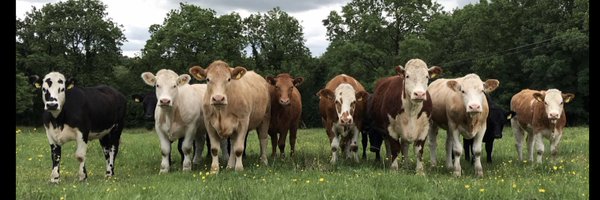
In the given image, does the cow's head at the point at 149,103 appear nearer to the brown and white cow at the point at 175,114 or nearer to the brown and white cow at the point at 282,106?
the brown and white cow at the point at 175,114

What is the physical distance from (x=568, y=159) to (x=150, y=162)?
10.6 meters

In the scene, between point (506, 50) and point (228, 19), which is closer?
point (506, 50)

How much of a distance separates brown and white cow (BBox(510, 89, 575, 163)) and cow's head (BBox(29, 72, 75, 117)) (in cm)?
1022

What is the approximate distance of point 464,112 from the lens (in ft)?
33.1

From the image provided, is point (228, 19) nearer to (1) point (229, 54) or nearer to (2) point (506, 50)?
(1) point (229, 54)

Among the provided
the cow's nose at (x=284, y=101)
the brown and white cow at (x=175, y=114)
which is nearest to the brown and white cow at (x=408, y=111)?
the cow's nose at (x=284, y=101)

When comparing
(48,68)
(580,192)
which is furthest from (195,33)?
(580,192)

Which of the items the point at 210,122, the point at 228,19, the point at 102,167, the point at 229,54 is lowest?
the point at 102,167

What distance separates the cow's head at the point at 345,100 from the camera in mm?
10508

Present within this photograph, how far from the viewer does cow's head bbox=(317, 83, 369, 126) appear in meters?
10.5

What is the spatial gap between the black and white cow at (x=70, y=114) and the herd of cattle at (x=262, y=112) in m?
0.02

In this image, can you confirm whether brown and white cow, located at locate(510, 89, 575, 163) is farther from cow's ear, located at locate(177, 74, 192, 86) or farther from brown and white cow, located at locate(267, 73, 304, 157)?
cow's ear, located at locate(177, 74, 192, 86)

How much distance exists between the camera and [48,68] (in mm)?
45375
